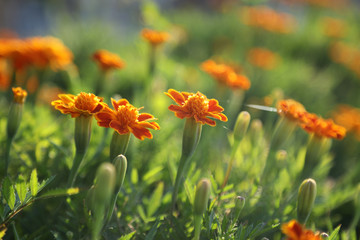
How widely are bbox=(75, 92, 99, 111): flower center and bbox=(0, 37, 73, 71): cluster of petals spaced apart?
683 mm

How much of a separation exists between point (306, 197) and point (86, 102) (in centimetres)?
57

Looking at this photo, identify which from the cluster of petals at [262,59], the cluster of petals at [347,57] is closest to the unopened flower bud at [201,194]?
the cluster of petals at [262,59]

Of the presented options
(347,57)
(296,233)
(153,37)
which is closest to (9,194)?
(296,233)

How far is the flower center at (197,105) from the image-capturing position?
35.1 inches

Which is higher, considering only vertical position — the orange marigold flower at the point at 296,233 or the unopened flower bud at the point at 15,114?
the orange marigold flower at the point at 296,233

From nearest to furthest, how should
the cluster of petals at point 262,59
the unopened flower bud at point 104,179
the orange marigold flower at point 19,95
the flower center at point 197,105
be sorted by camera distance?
1. the unopened flower bud at point 104,179
2. the flower center at point 197,105
3. the orange marigold flower at point 19,95
4. the cluster of petals at point 262,59

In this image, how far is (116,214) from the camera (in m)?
1.00

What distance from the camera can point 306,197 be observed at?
0.89 metres

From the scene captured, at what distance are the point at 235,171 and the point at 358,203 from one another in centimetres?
43

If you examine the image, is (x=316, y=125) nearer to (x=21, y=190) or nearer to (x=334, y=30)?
(x=21, y=190)

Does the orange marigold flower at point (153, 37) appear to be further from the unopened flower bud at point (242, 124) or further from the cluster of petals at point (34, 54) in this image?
the unopened flower bud at point (242, 124)

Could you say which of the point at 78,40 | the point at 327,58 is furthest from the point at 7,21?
the point at 327,58

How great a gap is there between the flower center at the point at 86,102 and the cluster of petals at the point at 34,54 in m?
0.68

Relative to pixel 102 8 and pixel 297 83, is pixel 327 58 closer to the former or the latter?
pixel 297 83
